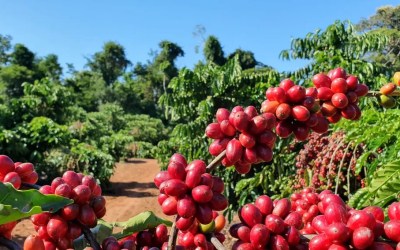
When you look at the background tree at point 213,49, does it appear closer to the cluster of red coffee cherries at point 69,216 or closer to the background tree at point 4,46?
the background tree at point 4,46

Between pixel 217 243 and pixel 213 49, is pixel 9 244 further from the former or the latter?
pixel 213 49

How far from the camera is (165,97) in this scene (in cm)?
715

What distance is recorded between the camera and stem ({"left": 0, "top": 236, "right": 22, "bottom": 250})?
79cm

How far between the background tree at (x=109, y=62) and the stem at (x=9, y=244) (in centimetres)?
4883

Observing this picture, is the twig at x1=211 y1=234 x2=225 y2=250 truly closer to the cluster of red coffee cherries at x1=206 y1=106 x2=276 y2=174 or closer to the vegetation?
the cluster of red coffee cherries at x1=206 y1=106 x2=276 y2=174

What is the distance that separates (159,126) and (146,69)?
22221 millimetres

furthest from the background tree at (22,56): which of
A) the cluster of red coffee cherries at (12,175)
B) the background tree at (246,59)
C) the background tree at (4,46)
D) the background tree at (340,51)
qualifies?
the cluster of red coffee cherries at (12,175)

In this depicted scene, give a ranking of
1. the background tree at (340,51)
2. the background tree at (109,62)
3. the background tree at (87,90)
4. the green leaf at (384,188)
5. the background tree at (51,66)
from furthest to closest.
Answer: the background tree at (109,62) → the background tree at (51,66) → the background tree at (87,90) → the background tree at (340,51) → the green leaf at (384,188)

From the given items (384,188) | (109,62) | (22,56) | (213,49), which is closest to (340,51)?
(384,188)

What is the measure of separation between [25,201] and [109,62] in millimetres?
50196

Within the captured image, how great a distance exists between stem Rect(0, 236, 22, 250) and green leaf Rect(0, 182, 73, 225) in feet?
0.13

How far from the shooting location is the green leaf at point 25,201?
2.60 ft

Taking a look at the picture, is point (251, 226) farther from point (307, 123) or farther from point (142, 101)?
point (142, 101)

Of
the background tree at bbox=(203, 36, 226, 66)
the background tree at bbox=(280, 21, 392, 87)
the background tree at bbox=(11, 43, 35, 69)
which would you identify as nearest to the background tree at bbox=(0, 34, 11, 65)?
the background tree at bbox=(11, 43, 35, 69)
